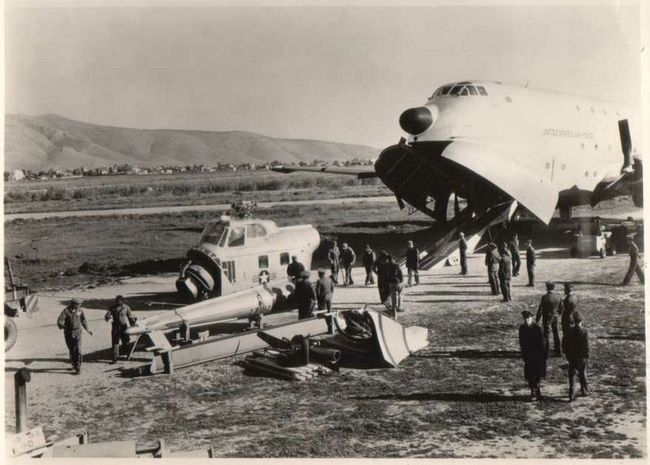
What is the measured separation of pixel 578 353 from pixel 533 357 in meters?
0.66

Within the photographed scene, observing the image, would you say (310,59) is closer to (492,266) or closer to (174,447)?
(492,266)

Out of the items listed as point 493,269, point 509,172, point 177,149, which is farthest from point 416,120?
point 177,149

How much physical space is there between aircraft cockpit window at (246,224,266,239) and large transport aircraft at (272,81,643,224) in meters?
5.86

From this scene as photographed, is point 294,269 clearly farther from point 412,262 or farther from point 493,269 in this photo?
point 493,269

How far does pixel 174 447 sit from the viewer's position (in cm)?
813

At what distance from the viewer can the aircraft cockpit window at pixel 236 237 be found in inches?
559

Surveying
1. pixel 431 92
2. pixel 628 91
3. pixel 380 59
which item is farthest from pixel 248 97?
pixel 628 91

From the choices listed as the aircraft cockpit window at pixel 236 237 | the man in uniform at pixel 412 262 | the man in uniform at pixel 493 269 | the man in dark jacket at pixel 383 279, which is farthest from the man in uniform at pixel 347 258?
the man in uniform at pixel 493 269

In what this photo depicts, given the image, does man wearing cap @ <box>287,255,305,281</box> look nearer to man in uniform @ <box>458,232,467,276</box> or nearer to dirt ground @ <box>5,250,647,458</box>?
dirt ground @ <box>5,250,647,458</box>

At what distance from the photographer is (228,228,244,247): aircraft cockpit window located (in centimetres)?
1419

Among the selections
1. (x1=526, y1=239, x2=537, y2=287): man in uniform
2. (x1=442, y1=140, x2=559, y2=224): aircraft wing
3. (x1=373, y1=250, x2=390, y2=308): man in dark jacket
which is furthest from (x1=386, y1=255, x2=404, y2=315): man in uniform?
(x1=442, y1=140, x2=559, y2=224): aircraft wing

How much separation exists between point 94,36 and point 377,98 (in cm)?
709

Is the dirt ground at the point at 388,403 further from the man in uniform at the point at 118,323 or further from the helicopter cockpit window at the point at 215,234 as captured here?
the helicopter cockpit window at the point at 215,234

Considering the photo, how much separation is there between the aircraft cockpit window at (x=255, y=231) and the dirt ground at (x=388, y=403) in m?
4.10
